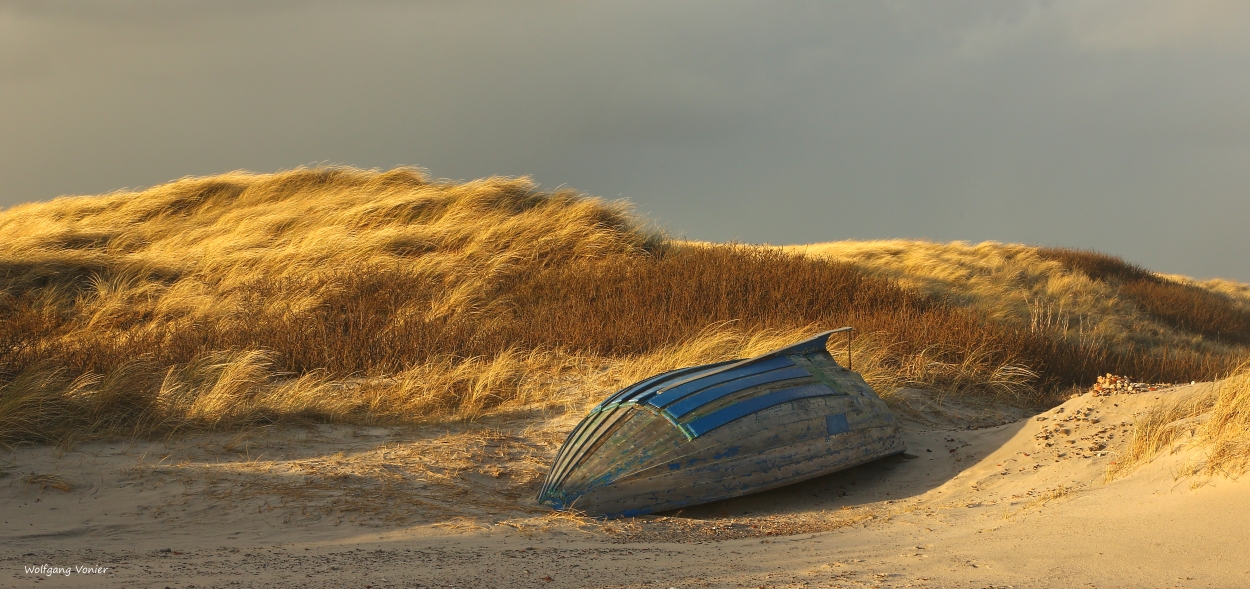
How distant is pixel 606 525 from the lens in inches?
197

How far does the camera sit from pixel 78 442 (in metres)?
6.20

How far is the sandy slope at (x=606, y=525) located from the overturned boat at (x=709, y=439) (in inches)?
9.4

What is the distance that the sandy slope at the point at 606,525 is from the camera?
12.2ft

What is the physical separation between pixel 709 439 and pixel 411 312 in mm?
6190

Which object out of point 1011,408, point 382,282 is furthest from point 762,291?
point 382,282

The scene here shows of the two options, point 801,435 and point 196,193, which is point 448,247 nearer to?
point 196,193

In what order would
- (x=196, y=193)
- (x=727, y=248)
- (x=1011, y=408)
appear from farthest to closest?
1. (x=196, y=193)
2. (x=727, y=248)
3. (x=1011, y=408)

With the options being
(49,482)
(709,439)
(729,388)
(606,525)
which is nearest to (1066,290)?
(729,388)

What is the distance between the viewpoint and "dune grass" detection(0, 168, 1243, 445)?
24.6 feet

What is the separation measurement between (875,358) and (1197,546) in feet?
15.7

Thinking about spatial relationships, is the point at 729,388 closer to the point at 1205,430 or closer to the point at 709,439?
the point at 709,439

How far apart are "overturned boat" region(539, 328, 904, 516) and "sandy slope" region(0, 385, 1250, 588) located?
0.79ft

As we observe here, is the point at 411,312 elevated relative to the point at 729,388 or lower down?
elevated

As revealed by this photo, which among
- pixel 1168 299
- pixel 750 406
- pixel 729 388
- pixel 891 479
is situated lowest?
pixel 891 479
